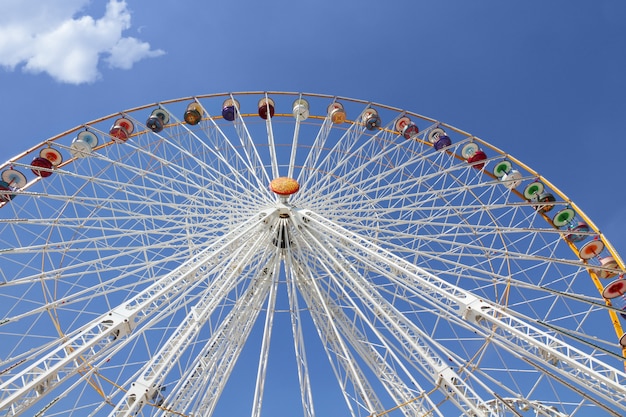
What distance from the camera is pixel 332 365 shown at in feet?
54.0

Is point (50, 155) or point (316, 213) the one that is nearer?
point (316, 213)

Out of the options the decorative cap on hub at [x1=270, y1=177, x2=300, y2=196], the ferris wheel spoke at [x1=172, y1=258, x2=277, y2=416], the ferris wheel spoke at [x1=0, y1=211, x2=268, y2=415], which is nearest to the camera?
the ferris wheel spoke at [x1=0, y1=211, x2=268, y2=415]

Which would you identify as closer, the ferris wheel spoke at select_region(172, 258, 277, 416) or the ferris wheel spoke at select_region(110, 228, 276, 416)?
the ferris wheel spoke at select_region(110, 228, 276, 416)

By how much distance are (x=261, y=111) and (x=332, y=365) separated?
11655 mm

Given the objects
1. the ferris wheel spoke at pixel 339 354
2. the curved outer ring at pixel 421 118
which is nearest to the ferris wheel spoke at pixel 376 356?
the ferris wheel spoke at pixel 339 354

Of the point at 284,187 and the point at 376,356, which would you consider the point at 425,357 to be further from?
the point at 284,187

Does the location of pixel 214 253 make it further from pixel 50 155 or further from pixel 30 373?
pixel 50 155

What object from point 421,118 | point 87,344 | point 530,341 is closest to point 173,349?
point 87,344

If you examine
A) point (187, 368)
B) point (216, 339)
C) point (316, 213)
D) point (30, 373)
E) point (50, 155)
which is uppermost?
point (50, 155)

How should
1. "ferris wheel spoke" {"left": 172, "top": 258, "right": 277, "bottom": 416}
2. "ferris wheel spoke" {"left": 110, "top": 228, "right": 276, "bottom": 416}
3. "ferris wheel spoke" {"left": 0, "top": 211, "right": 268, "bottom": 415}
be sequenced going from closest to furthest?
1. "ferris wheel spoke" {"left": 0, "top": 211, "right": 268, "bottom": 415}
2. "ferris wheel spoke" {"left": 110, "top": 228, "right": 276, "bottom": 416}
3. "ferris wheel spoke" {"left": 172, "top": 258, "right": 277, "bottom": 416}

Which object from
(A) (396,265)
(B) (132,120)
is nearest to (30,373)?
(A) (396,265)

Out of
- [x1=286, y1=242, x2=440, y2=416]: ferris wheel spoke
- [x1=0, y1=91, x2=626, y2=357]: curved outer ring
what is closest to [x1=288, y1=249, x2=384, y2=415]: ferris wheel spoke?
[x1=286, y1=242, x2=440, y2=416]: ferris wheel spoke

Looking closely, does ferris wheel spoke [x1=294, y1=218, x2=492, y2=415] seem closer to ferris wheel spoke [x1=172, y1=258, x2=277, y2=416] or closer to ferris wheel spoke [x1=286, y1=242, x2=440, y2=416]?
ferris wheel spoke [x1=286, y1=242, x2=440, y2=416]

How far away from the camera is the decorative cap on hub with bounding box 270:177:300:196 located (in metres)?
16.3
